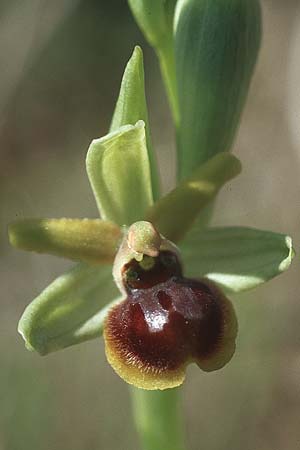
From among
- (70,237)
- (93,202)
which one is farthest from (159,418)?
(93,202)

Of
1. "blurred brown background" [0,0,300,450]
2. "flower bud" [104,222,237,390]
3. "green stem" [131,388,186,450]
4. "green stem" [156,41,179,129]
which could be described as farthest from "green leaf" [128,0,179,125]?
"blurred brown background" [0,0,300,450]

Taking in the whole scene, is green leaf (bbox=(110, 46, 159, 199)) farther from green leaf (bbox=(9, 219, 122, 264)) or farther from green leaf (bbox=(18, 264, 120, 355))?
green leaf (bbox=(18, 264, 120, 355))

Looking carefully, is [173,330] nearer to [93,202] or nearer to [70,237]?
[70,237]

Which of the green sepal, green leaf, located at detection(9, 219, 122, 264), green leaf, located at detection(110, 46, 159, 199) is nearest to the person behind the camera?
green leaf, located at detection(110, 46, 159, 199)

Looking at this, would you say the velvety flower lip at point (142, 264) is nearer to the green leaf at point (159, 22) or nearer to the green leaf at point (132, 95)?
the green leaf at point (132, 95)

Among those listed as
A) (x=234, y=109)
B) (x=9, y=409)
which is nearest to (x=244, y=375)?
Result: (x=9, y=409)

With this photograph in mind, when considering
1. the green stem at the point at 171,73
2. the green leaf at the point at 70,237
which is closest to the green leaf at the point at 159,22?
the green stem at the point at 171,73
